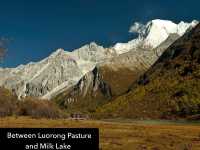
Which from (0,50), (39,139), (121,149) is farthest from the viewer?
Result: (0,50)

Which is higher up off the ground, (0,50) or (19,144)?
(0,50)

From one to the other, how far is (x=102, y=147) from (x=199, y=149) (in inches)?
449

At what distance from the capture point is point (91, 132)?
21.2m

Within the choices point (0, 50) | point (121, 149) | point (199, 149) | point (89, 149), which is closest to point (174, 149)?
point (199, 149)

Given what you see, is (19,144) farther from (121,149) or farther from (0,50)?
(0,50)
